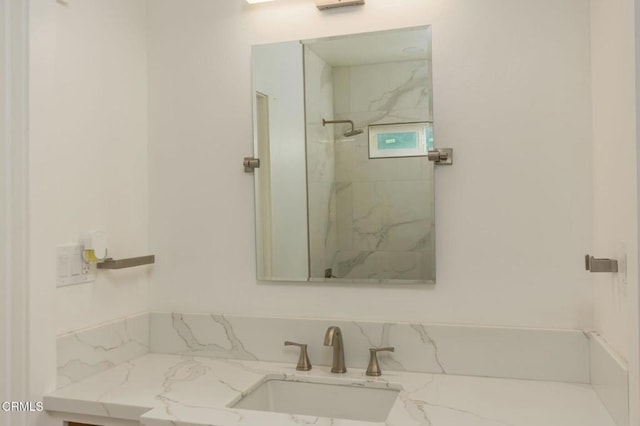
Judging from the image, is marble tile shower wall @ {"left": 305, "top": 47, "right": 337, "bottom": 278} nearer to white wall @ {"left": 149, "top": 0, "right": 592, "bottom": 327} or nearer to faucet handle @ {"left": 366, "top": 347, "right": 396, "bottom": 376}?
white wall @ {"left": 149, "top": 0, "right": 592, "bottom": 327}

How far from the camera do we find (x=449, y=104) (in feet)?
5.35

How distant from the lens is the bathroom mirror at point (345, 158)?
1642mm

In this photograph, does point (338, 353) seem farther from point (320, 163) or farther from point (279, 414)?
point (320, 163)

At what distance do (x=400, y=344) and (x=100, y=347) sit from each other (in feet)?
3.14

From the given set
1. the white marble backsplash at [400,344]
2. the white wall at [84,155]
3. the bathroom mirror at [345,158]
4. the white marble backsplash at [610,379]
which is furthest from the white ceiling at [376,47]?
the white marble backsplash at [610,379]

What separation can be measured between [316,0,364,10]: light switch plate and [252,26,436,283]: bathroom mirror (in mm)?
110

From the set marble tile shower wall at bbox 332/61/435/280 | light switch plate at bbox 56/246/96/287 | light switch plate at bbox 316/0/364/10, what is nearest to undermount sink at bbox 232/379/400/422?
marble tile shower wall at bbox 332/61/435/280

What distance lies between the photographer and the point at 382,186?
65.8 inches

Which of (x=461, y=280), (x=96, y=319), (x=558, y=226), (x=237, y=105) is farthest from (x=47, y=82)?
(x=558, y=226)

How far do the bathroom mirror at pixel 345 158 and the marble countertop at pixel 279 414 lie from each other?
1.04 feet

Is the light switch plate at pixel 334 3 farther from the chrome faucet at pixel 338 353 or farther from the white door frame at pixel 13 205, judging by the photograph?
the chrome faucet at pixel 338 353

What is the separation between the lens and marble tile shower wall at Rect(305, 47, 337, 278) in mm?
1723

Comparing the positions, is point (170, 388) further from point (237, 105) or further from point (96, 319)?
point (237, 105)

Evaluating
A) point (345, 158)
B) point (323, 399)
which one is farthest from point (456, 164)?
point (323, 399)
